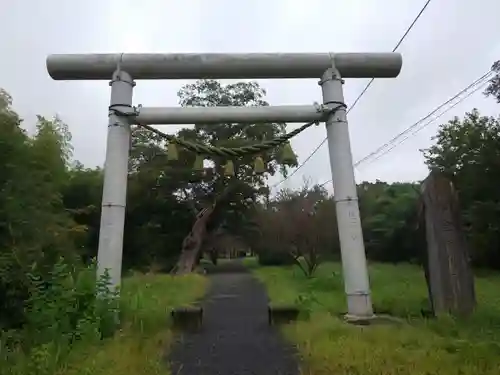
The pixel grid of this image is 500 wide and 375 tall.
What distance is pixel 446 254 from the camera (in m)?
6.46

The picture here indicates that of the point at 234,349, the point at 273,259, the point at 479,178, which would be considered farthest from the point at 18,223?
the point at 273,259

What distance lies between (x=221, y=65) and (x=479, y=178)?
14.6 meters

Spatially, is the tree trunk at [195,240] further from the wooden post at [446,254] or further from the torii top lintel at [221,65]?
the wooden post at [446,254]

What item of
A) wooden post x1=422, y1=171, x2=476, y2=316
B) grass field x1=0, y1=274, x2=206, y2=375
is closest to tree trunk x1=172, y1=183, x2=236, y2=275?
grass field x1=0, y1=274, x2=206, y2=375

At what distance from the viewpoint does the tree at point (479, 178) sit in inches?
677

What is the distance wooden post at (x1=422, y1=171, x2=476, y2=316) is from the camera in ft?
20.8

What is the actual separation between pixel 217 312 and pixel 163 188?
14.2 meters

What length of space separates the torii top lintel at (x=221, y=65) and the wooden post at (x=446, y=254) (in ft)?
6.55

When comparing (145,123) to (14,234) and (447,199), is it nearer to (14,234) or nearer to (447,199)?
(14,234)

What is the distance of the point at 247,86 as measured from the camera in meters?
22.5

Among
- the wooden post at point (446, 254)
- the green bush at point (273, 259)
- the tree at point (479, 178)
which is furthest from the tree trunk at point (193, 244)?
the wooden post at point (446, 254)

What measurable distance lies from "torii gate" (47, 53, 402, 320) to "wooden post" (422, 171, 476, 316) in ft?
3.70

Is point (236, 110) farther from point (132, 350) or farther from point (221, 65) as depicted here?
point (132, 350)

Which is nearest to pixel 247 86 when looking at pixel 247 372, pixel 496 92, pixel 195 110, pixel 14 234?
pixel 496 92
